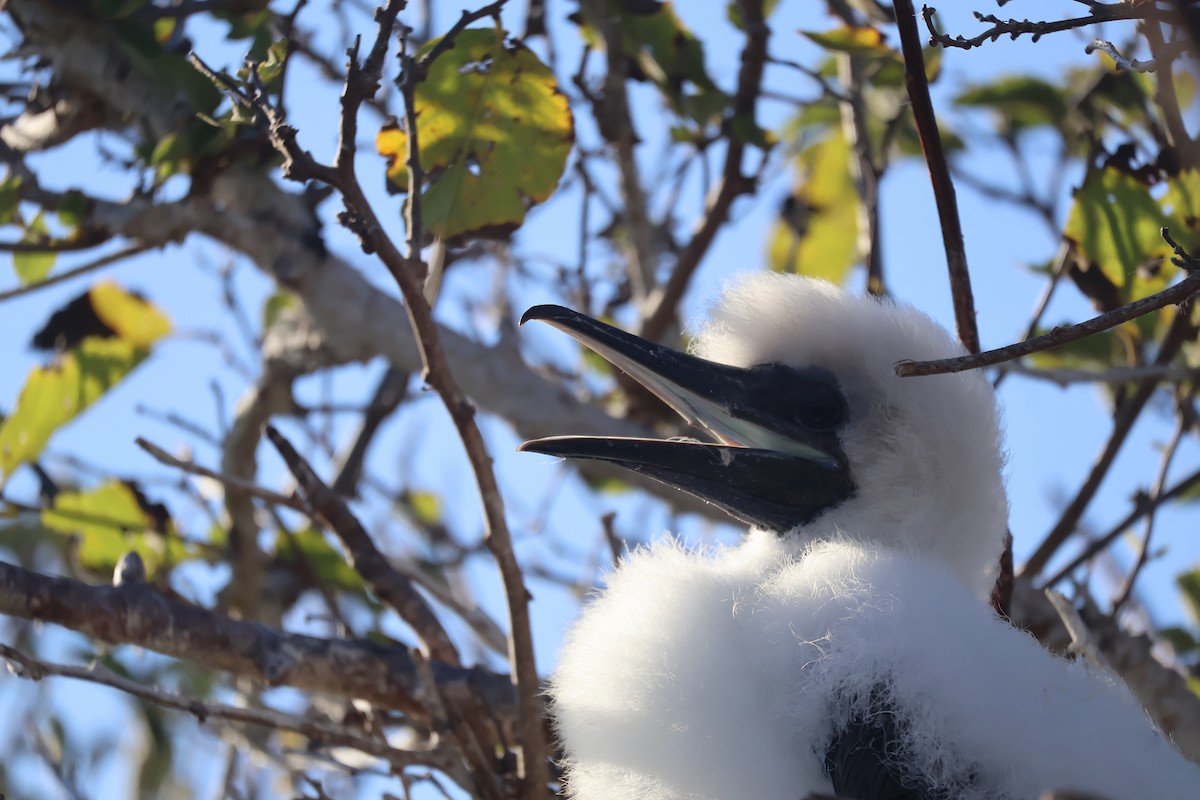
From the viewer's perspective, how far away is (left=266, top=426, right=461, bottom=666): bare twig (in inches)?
92.0

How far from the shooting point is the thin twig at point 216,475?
87.3 inches

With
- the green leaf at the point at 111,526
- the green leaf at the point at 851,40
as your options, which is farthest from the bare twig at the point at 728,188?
the green leaf at the point at 111,526

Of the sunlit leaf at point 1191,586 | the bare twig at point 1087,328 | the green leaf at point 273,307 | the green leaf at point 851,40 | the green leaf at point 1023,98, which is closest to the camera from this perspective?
the bare twig at point 1087,328

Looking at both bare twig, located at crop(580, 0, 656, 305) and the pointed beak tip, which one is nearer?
the pointed beak tip

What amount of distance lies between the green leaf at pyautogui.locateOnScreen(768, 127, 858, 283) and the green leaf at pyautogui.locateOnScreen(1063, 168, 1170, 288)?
1.27 metres

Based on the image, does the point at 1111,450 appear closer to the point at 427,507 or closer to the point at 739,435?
the point at 739,435

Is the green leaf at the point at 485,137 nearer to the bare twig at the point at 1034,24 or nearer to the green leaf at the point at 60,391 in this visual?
the bare twig at the point at 1034,24

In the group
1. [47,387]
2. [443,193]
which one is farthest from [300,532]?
[443,193]

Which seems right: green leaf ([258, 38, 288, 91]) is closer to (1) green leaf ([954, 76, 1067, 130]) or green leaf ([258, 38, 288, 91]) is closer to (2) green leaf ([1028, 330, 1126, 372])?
(2) green leaf ([1028, 330, 1126, 372])

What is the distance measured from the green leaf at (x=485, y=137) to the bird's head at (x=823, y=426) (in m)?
0.26

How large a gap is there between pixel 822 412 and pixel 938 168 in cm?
50

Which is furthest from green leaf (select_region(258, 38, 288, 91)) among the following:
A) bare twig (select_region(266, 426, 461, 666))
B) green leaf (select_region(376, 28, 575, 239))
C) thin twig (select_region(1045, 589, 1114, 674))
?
thin twig (select_region(1045, 589, 1114, 674))

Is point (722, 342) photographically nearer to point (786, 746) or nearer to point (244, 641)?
point (786, 746)

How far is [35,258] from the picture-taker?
2.73 metres
